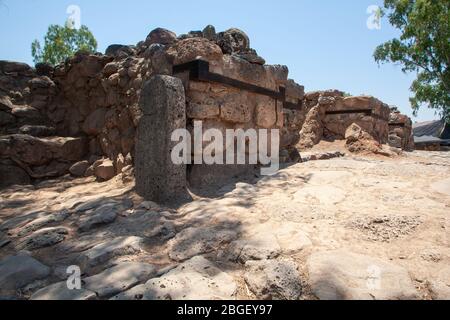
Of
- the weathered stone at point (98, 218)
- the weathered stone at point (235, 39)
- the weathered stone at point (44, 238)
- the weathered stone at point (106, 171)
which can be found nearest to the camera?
the weathered stone at point (44, 238)

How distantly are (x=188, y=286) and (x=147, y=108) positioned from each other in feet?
5.93

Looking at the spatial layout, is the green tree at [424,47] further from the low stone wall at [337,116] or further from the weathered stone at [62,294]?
the weathered stone at [62,294]

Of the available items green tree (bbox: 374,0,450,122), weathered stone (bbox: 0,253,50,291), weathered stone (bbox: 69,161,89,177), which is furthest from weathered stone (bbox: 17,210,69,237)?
green tree (bbox: 374,0,450,122)

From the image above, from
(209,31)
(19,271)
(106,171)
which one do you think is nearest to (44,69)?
(106,171)

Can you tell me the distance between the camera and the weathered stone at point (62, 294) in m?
1.37

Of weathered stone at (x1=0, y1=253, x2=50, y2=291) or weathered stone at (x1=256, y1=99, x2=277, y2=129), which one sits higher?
weathered stone at (x1=256, y1=99, x2=277, y2=129)

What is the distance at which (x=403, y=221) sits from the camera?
1.96 metres

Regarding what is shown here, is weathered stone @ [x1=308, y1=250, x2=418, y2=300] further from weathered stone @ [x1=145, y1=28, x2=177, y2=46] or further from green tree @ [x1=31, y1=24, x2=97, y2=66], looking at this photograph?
green tree @ [x1=31, y1=24, x2=97, y2=66]

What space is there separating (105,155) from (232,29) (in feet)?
8.10

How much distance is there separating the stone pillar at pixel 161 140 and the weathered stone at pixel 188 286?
1134 mm

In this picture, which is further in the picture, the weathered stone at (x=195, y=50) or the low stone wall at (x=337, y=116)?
the low stone wall at (x=337, y=116)

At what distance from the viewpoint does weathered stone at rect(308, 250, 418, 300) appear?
4.41 ft

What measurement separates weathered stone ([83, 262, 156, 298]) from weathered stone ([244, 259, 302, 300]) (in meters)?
0.53

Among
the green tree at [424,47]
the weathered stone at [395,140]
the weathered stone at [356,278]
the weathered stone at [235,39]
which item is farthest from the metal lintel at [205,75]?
the green tree at [424,47]
